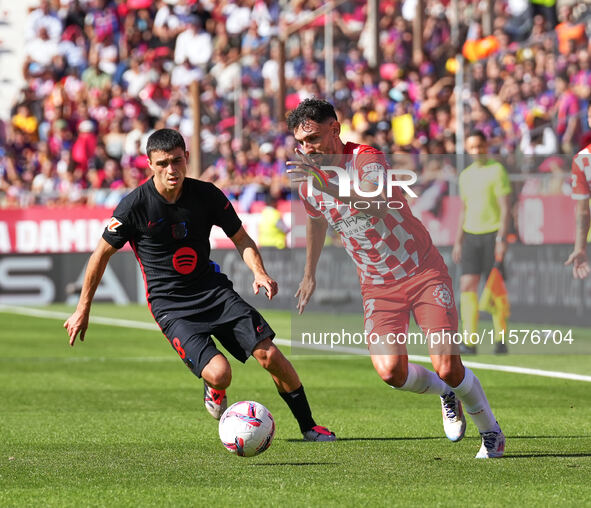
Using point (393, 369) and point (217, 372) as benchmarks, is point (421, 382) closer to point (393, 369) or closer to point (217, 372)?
point (393, 369)

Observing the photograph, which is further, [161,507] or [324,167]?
[324,167]

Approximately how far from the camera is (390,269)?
25.9 feet

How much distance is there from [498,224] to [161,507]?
8.42 meters

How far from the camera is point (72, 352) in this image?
15438 millimetres

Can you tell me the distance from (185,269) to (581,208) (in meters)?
3.39

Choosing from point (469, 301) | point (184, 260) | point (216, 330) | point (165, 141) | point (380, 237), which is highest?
point (165, 141)

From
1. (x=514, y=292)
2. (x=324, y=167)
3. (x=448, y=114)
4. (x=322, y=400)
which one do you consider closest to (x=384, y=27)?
(x=448, y=114)

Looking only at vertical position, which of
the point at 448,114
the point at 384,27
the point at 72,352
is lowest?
the point at 72,352

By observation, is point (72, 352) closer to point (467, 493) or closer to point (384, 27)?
point (467, 493)

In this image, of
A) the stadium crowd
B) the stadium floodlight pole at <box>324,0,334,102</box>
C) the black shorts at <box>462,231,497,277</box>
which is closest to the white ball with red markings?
the black shorts at <box>462,231,497,277</box>

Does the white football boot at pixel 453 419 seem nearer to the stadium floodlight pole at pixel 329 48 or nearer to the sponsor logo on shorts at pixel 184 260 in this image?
the sponsor logo on shorts at pixel 184 260

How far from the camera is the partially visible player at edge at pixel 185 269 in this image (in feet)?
25.8

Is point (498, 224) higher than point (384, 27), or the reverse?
point (384, 27)

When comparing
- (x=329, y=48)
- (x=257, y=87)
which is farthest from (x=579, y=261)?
(x=257, y=87)
